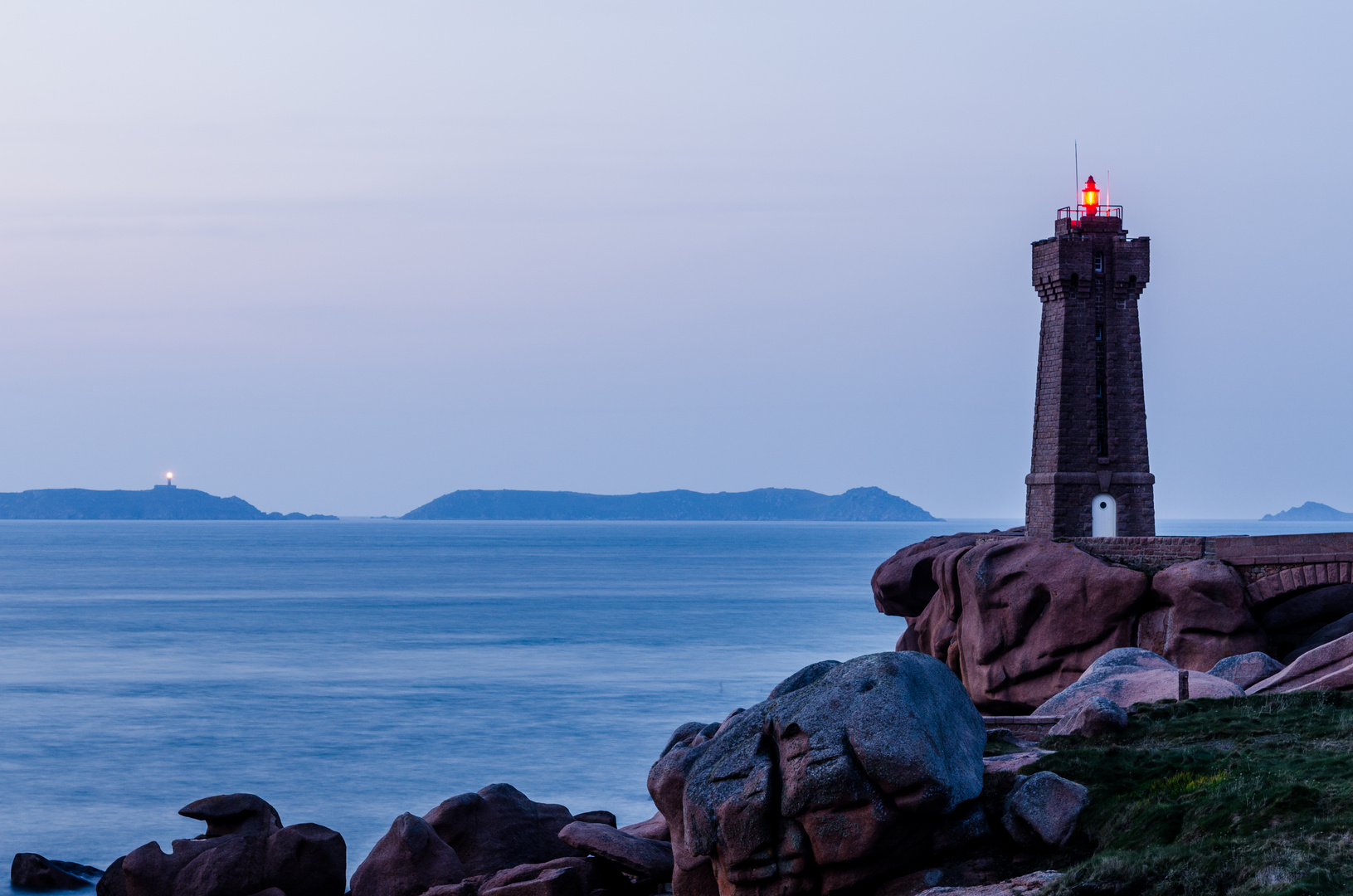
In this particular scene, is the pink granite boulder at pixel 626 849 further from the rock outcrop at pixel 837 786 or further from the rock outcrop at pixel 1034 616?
the rock outcrop at pixel 1034 616

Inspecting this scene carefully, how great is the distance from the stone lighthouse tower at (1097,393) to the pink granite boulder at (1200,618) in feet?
28.0

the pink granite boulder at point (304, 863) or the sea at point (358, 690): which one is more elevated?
the pink granite boulder at point (304, 863)

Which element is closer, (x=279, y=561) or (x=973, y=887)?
(x=973, y=887)

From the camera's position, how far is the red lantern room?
147ft

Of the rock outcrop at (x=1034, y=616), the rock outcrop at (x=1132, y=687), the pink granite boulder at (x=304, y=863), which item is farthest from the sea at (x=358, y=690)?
the rock outcrop at (x=1132, y=687)

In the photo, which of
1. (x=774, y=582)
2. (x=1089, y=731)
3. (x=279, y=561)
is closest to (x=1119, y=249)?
(x=1089, y=731)

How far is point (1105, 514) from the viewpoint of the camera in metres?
43.4

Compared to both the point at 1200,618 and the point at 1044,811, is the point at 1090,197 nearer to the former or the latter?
the point at 1200,618

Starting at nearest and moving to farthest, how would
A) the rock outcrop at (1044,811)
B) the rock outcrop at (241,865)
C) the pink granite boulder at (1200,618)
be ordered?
the rock outcrop at (1044,811)
the rock outcrop at (241,865)
the pink granite boulder at (1200,618)

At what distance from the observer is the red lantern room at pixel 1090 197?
44.7 m

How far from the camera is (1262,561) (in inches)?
Answer: 1351

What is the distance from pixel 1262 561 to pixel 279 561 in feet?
532

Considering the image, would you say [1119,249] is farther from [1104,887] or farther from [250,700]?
[250,700]

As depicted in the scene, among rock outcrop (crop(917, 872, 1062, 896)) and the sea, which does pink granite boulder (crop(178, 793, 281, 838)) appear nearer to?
the sea
